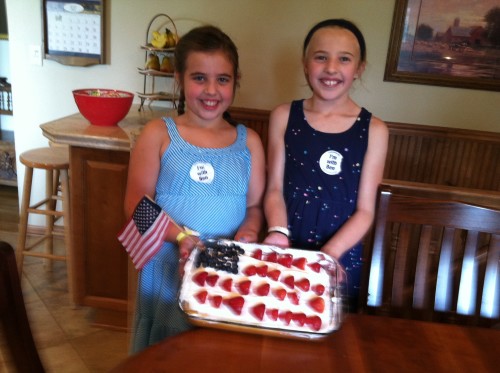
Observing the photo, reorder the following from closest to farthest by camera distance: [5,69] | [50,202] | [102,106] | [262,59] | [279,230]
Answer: [279,230]
[102,106]
[50,202]
[262,59]
[5,69]

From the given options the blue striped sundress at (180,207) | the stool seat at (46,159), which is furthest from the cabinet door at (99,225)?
the blue striped sundress at (180,207)

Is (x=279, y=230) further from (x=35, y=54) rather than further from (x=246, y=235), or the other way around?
(x=35, y=54)

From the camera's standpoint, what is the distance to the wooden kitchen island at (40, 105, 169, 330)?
1854mm

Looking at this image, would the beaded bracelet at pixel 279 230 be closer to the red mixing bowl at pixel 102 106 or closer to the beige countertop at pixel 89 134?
the beige countertop at pixel 89 134

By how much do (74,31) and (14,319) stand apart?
2275mm

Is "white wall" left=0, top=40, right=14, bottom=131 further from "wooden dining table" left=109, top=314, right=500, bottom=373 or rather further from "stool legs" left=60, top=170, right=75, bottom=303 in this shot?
"wooden dining table" left=109, top=314, right=500, bottom=373

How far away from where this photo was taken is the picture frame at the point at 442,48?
2.47 m

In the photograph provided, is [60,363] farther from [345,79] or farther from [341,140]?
[345,79]

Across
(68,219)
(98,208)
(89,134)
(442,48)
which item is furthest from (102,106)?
(442,48)

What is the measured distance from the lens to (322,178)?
132 centimetres

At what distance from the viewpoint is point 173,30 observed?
2.59 m

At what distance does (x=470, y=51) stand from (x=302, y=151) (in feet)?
5.81

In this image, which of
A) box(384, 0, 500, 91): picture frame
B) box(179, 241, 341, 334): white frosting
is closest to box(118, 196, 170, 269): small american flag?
box(179, 241, 341, 334): white frosting

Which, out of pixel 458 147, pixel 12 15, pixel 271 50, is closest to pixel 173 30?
pixel 271 50
